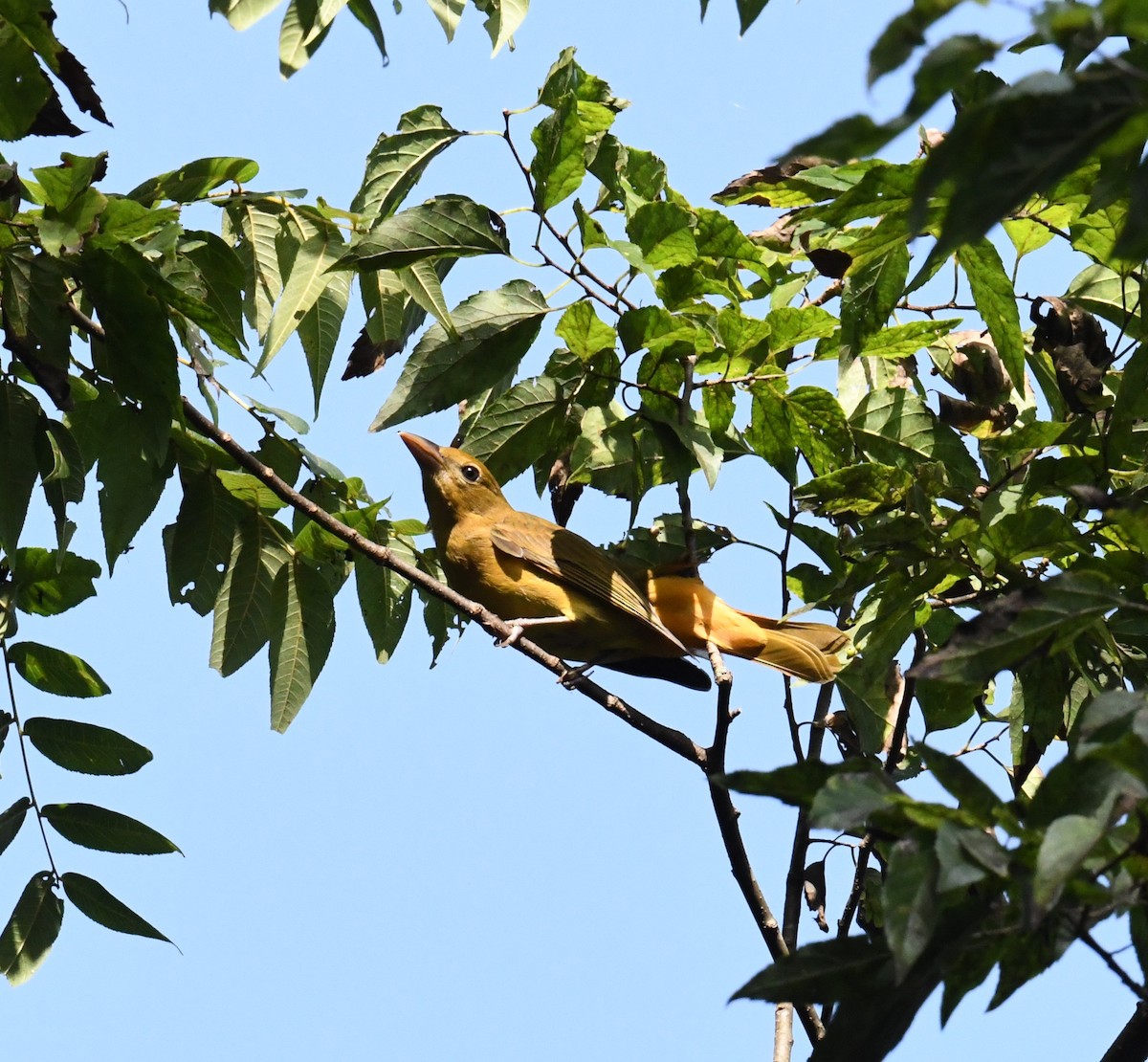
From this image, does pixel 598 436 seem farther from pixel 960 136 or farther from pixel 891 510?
pixel 960 136

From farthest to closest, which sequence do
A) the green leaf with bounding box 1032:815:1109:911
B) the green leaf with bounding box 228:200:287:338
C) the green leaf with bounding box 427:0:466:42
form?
the green leaf with bounding box 228:200:287:338, the green leaf with bounding box 427:0:466:42, the green leaf with bounding box 1032:815:1109:911

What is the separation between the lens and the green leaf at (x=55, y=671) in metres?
3.99

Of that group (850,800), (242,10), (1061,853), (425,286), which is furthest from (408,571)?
(1061,853)

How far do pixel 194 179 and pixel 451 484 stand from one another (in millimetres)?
2756

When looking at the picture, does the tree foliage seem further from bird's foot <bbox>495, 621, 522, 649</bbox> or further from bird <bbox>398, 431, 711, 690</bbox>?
bird <bbox>398, 431, 711, 690</bbox>

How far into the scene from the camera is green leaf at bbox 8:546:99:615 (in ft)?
13.3

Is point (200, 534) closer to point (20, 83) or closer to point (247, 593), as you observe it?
point (247, 593)

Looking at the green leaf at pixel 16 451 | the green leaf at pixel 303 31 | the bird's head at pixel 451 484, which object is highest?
the bird's head at pixel 451 484

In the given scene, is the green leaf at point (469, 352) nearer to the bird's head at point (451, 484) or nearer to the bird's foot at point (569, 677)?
the bird's foot at point (569, 677)

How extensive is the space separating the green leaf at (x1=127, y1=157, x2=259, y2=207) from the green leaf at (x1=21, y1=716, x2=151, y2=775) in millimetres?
1536

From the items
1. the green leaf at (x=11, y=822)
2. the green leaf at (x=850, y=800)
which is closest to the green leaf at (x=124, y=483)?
the green leaf at (x=11, y=822)

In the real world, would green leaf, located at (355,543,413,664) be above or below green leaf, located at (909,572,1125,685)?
above

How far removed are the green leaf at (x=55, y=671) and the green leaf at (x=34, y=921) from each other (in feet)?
1.76

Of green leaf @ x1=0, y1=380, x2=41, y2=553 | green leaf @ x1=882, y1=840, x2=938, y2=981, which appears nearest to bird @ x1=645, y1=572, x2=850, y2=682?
green leaf @ x1=0, y1=380, x2=41, y2=553
